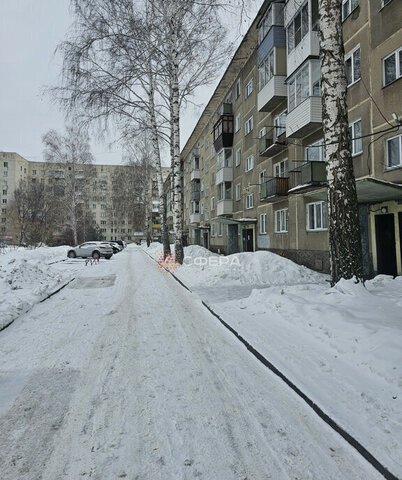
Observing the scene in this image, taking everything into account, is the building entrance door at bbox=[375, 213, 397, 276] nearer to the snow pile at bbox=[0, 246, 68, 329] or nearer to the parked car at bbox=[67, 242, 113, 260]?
the snow pile at bbox=[0, 246, 68, 329]

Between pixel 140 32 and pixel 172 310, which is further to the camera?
pixel 140 32

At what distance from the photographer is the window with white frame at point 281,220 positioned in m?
17.0

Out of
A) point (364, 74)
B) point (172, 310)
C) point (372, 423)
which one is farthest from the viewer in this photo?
point (364, 74)

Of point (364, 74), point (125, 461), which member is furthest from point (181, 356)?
point (364, 74)

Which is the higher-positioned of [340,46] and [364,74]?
[364,74]

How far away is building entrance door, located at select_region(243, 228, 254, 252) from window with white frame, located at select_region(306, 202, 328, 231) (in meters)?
7.42

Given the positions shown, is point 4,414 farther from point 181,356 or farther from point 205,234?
point 205,234

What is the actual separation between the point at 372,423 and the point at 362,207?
34.3ft

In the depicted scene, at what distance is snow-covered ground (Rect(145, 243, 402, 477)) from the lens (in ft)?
8.27

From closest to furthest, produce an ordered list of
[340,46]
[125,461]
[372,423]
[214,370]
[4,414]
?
[125,461] < [372,423] < [4,414] < [214,370] < [340,46]

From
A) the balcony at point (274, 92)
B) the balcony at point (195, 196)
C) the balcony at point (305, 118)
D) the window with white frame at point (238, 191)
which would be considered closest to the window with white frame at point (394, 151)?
the balcony at point (305, 118)

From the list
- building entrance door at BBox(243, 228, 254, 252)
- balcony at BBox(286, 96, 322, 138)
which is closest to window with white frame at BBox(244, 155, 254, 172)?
building entrance door at BBox(243, 228, 254, 252)

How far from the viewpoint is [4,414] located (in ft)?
8.66

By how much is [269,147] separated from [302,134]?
2.41 metres
